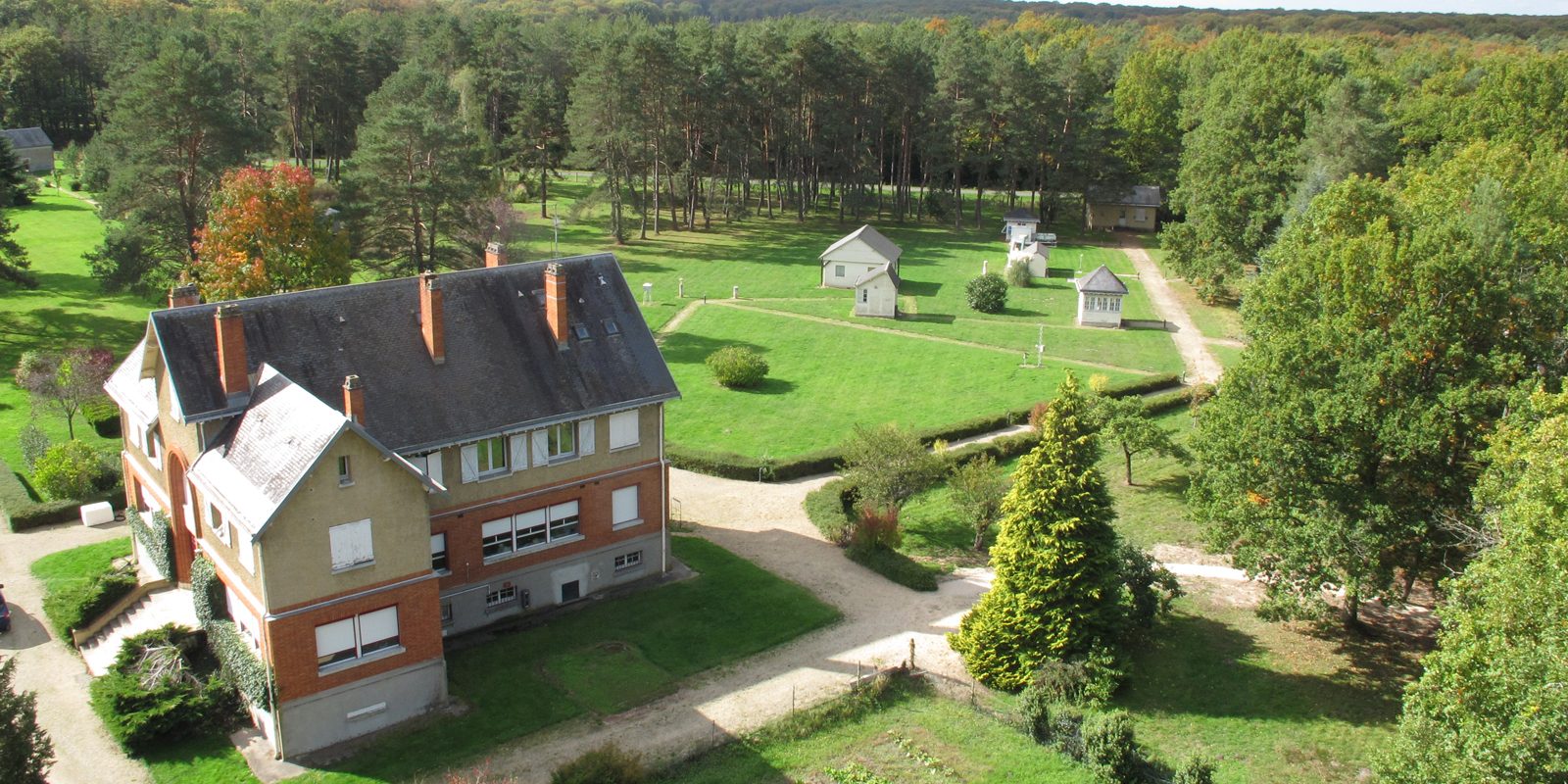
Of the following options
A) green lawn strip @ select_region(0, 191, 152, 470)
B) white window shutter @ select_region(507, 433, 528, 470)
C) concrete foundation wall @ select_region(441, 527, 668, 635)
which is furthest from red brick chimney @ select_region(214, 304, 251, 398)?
green lawn strip @ select_region(0, 191, 152, 470)

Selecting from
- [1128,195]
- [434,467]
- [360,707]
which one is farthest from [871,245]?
[360,707]

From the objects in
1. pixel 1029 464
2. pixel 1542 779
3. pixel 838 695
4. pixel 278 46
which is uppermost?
pixel 278 46

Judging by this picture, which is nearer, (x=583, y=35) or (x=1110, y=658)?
(x=1110, y=658)

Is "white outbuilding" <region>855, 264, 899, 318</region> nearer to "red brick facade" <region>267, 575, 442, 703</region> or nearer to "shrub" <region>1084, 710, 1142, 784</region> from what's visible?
"red brick facade" <region>267, 575, 442, 703</region>

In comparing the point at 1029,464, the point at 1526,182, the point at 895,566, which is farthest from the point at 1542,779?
the point at 1526,182

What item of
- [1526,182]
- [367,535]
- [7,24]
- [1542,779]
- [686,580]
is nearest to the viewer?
[1542,779]

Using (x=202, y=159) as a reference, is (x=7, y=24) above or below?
above

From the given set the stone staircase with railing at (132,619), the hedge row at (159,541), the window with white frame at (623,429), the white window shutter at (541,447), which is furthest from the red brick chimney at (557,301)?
the stone staircase with railing at (132,619)

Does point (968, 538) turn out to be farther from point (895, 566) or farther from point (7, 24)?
point (7, 24)

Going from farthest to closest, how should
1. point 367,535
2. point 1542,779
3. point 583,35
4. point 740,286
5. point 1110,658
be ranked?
point 583,35, point 740,286, point 1110,658, point 367,535, point 1542,779
